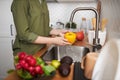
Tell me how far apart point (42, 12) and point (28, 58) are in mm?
724

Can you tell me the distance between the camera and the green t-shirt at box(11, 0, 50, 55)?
1.41 meters

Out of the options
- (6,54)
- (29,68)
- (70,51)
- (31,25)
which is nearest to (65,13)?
(6,54)

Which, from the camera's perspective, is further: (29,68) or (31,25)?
(31,25)

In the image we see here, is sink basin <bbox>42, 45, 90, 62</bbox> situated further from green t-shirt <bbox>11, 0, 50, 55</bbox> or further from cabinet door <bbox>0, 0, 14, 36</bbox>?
cabinet door <bbox>0, 0, 14, 36</bbox>

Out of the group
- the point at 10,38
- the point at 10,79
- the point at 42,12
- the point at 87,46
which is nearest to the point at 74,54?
the point at 87,46

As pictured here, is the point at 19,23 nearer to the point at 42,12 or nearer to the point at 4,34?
the point at 42,12

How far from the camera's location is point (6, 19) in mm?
2838

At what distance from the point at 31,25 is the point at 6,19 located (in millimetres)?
1423

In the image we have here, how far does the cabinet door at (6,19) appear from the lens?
2818 millimetres

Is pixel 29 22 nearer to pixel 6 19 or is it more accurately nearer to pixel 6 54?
pixel 6 19

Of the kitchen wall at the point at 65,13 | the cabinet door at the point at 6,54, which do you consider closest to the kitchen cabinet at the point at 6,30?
the cabinet door at the point at 6,54

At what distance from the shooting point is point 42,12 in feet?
5.18

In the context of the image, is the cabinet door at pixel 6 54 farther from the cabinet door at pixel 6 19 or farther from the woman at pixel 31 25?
the woman at pixel 31 25

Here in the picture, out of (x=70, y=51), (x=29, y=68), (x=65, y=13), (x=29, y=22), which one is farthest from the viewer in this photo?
(x=65, y=13)
